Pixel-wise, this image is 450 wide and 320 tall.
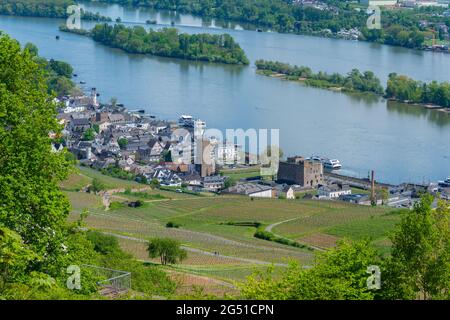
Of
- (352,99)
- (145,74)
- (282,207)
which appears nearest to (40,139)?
(282,207)

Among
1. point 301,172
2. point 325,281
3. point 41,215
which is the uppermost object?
point 41,215

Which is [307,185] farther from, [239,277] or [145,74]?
[145,74]

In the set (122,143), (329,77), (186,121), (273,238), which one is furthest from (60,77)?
(273,238)

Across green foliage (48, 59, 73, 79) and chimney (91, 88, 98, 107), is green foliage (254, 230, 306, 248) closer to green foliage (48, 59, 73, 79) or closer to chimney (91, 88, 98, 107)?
chimney (91, 88, 98, 107)

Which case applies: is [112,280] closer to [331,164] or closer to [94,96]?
[331,164]

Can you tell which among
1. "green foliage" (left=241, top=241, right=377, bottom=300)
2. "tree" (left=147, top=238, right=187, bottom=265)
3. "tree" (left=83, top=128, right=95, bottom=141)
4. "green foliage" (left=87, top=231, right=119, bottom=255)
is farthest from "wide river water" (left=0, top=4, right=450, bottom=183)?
"green foliage" (left=241, top=241, right=377, bottom=300)

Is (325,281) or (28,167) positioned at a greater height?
(28,167)
